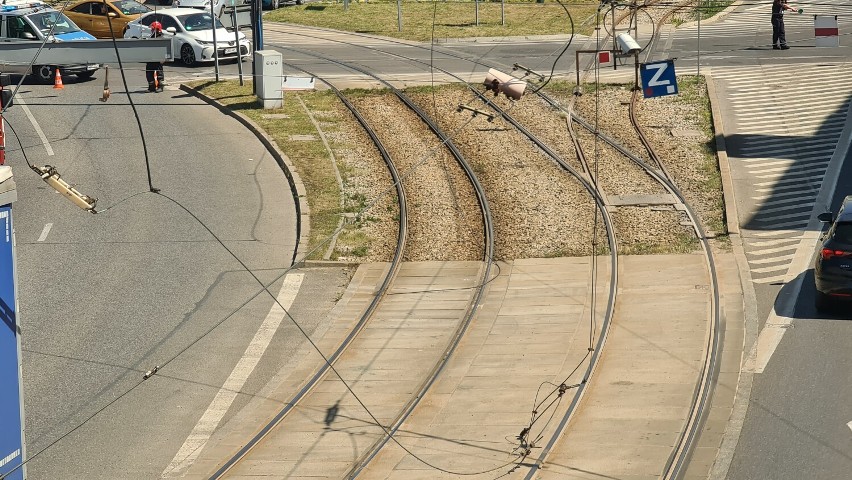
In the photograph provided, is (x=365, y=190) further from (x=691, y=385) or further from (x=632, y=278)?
(x=691, y=385)

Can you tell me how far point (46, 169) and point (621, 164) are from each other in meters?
16.2

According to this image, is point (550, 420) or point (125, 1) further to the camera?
point (125, 1)

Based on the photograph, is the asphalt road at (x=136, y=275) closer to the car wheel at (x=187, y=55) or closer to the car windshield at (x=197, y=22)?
the car wheel at (x=187, y=55)

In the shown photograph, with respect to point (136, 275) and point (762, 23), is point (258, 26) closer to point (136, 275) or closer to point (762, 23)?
point (136, 275)

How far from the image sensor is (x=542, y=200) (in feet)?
77.3

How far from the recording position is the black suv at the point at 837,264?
16.9m

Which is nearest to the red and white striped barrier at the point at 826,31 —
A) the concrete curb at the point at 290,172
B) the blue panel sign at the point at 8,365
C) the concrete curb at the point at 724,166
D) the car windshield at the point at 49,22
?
the concrete curb at the point at 724,166

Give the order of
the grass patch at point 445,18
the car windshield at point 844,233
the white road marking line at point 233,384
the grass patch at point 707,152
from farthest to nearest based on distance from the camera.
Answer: the grass patch at point 445,18, the grass patch at point 707,152, the car windshield at point 844,233, the white road marking line at point 233,384

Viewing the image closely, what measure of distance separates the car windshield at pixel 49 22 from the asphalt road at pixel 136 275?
381 cm

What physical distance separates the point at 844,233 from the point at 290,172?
497 inches

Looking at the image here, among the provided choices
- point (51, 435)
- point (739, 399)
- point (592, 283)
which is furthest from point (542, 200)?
point (51, 435)

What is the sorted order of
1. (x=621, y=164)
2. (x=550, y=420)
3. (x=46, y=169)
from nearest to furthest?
(x=46, y=169), (x=550, y=420), (x=621, y=164)

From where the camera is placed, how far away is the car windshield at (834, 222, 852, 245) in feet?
55.9

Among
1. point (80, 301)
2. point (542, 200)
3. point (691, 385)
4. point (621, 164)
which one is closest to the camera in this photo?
point (691, 385)
